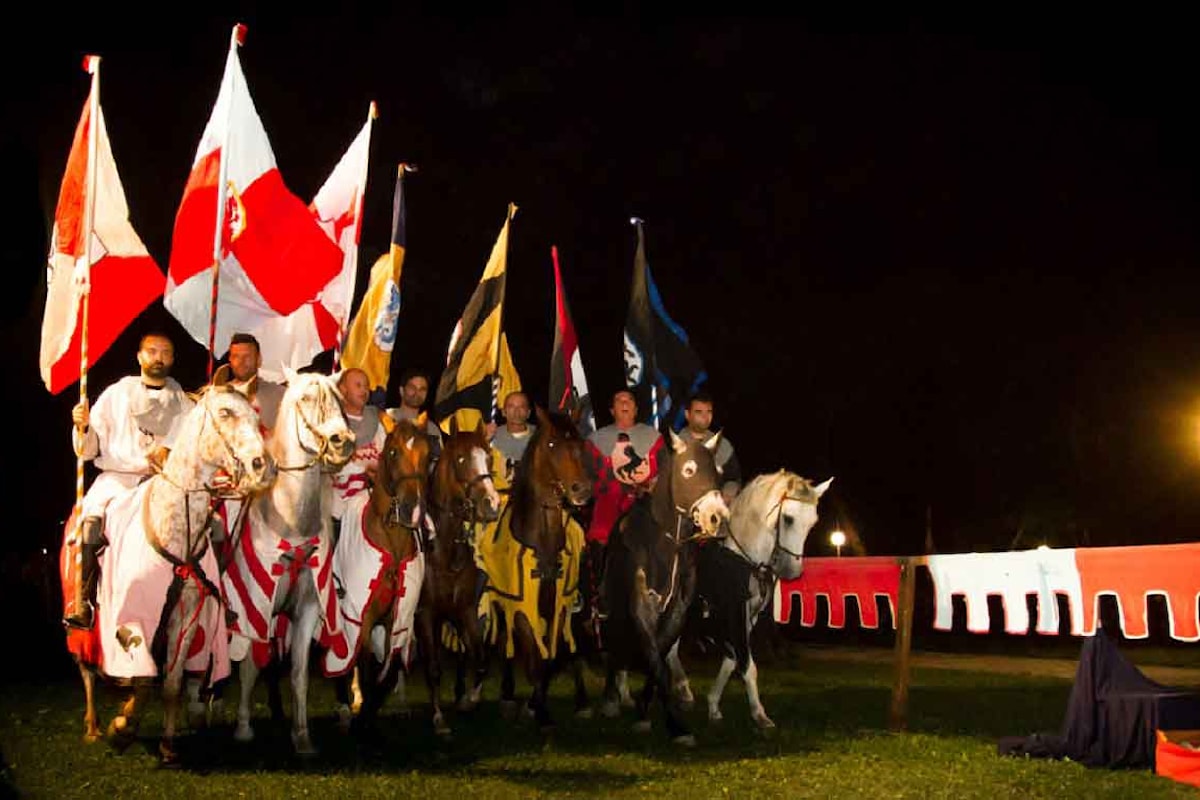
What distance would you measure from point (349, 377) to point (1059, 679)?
39.7 ft

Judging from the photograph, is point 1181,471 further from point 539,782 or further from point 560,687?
point 539,782

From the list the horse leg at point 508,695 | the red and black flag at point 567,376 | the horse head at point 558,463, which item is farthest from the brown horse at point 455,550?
the red and black flag at point 567,376

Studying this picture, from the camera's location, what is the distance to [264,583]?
9.73 metres

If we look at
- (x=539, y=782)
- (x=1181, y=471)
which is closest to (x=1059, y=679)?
(x=539, y=782)

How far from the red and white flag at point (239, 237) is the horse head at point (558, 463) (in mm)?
2496

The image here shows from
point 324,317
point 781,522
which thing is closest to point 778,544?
point 781,522

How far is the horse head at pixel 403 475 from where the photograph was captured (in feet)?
34.1

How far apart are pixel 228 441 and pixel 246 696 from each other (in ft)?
9.40

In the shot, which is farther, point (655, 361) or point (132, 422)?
point (655, 361)

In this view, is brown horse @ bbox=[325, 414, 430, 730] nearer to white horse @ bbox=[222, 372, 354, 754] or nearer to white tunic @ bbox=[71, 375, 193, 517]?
white horse @ bbox=[222, 372, 354, 754]

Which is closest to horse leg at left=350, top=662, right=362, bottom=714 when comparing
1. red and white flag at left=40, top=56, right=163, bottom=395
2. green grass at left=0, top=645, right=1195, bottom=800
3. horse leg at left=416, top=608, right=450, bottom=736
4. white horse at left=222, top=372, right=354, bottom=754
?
green grass at left=0, top=645, right=1195, bottom=800

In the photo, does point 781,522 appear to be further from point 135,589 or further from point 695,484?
point 135,589

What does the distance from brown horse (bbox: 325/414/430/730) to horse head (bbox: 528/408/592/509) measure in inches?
46.3

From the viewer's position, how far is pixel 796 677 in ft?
61.8
